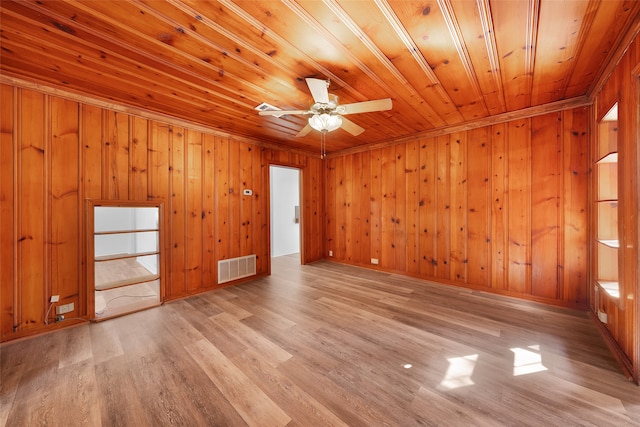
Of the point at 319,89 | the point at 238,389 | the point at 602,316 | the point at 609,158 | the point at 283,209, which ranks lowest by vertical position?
the point at 238,389

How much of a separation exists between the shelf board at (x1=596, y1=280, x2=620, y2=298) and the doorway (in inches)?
209

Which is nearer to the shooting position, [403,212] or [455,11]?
[455,11]

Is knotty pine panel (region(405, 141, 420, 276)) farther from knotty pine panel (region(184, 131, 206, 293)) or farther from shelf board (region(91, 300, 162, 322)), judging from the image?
shelf board (region(91, 300, 162, 322))

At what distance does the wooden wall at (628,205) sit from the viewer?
1617 millimetres

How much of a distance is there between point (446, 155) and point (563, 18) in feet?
7.41

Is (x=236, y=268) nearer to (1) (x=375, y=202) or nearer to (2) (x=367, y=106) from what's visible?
(1) (x=375, y=202)

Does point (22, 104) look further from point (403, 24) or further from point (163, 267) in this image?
point (403, 24)

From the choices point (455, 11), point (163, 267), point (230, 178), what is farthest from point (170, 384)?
point (455, 11)

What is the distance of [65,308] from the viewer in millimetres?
2479

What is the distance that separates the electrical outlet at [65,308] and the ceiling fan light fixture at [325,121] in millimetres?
3279

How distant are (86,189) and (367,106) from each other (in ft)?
10.6

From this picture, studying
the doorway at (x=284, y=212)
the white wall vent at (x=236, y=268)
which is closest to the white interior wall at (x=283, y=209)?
the doorway at (x=284, y=212)

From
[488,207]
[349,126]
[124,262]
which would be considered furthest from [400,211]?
[124,262]

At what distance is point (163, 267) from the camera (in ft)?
10.3
